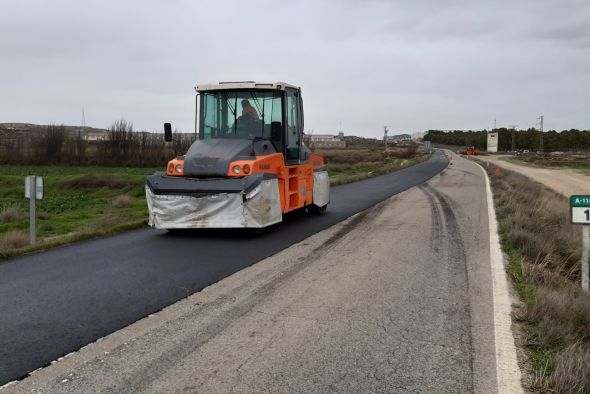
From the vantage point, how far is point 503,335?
5.26 m

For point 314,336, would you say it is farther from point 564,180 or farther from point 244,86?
point 564,180

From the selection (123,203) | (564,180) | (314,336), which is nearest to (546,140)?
(564,180)

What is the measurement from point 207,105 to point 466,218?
23.0 ft

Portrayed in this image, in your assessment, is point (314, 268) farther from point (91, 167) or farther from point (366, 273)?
point (91, 167)

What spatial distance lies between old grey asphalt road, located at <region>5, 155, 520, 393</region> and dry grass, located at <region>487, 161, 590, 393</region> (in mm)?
405

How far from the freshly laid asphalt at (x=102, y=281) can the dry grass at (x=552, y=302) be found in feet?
12.2

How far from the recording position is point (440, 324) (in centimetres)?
558

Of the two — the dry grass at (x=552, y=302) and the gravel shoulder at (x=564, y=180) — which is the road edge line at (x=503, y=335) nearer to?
the dry grass at (x=552, y=302)

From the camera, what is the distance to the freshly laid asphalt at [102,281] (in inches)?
198

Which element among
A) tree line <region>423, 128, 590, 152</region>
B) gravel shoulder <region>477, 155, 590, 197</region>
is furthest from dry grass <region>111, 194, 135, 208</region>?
tree line <region>423, 128, 590, 152</region>

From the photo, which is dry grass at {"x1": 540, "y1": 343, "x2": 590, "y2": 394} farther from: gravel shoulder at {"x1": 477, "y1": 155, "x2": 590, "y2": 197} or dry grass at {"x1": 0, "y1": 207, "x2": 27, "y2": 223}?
gravel shoulder at {"x1": 477, "y1": 155, "x2": 590, "y2": 197}

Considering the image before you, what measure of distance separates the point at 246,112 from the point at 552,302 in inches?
307

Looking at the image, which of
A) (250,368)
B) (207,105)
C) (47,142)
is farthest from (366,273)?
(47,142)

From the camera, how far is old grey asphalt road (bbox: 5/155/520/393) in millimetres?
4172
